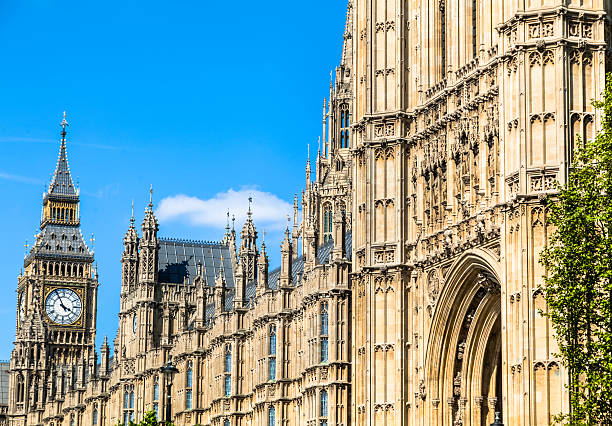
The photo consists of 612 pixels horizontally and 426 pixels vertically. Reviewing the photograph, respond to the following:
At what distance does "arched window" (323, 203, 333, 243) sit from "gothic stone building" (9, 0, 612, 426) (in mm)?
24293

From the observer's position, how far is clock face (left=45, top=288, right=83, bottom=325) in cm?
17138

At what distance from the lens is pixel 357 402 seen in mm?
65000

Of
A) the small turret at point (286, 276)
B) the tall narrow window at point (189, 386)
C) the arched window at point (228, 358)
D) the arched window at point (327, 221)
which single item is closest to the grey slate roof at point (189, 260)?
the arched window at point (327, 221)

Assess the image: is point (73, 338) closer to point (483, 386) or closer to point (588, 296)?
point (483, 386)

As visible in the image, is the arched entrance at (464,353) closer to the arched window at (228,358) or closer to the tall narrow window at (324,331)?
the tall narrow window at (324,331)

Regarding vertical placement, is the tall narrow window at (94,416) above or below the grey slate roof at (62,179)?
below

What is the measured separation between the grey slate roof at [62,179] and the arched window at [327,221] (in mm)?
60840

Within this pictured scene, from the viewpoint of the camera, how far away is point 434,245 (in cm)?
6178

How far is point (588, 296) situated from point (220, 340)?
2274 inches

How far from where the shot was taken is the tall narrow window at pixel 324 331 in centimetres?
7856

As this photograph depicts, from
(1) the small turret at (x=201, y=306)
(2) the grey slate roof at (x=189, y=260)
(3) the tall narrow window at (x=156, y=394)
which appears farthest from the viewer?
(2) the grey slate roof at (x=189, y=260)

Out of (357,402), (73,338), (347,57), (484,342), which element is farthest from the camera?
(73,338)

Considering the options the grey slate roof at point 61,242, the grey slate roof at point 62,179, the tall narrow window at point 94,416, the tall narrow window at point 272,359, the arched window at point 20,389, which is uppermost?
the grey slate roof at point 62,179

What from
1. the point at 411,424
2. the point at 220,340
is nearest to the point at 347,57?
the point at 220,340
